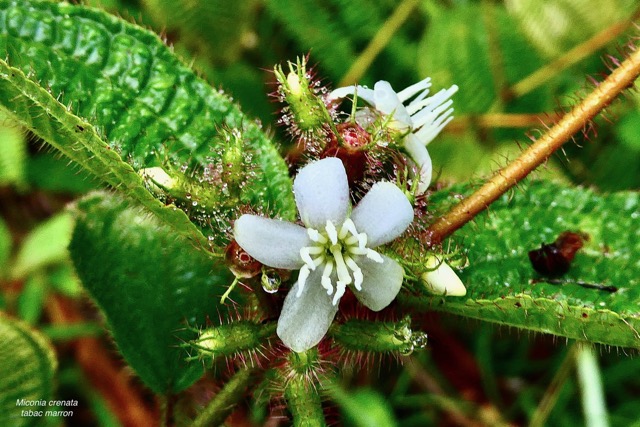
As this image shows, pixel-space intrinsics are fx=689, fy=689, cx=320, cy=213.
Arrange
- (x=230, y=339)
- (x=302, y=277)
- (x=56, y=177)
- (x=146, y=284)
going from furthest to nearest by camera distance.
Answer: (x=56, y=177) → (x=146, y=284) → (x=230, y=339) → (x=302, y=277)

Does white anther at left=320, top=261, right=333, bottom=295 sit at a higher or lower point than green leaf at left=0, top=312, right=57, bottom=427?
higher

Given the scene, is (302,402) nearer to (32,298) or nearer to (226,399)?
(226,399)

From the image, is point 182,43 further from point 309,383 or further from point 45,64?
point 309,383

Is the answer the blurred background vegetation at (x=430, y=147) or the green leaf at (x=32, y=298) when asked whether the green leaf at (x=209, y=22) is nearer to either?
the blurred background vegetation at (x=430, y=147)

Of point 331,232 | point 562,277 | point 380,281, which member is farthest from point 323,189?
point 562,277

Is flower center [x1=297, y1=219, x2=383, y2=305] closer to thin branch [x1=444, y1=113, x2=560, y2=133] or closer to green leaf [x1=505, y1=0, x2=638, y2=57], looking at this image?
thin branch [x1=444, y1=113, x2=560, y2=133]

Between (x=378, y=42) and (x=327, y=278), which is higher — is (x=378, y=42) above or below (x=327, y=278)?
above

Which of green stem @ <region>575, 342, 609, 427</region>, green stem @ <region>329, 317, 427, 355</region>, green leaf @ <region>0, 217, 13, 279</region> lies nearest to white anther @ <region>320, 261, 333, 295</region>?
green stem @ <region>329, 317, 427, 355</region>
